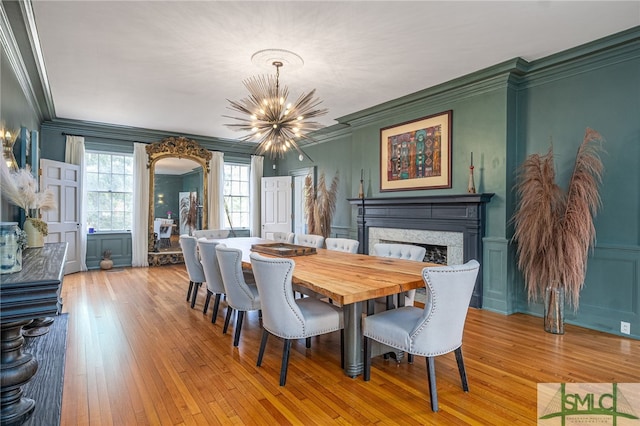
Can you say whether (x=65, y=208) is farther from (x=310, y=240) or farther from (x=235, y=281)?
(x=235, y=281)

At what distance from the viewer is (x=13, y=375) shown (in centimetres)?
184

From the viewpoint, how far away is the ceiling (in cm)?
287

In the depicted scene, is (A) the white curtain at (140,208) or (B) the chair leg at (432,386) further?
(A) the white curtain at (140,208)

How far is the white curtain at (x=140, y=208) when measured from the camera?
7.16 metres

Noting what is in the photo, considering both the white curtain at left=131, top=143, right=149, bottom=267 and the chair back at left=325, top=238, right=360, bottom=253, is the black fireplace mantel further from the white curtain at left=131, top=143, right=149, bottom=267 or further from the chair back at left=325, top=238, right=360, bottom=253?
the white curtain at left=131, top=143, right=149, bottom=267

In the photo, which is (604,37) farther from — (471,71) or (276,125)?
(276,125)

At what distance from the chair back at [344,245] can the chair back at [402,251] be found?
13.7 inches

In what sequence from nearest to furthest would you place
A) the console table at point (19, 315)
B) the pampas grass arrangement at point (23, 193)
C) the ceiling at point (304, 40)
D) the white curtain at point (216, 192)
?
the console table at point (19, 315)
the pampas grass arrangement at point (23, 193)
the ceiling at point (304, 40)
the white curtain at point (216, 192)

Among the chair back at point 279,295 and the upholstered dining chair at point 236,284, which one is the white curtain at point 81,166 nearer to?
the upholstered dining chair at point 236,284

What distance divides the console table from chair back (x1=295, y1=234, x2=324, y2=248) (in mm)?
2959

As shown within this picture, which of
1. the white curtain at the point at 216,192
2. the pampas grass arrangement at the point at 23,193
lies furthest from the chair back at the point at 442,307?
the white curtain at the point at 216,192

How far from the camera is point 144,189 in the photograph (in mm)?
7238

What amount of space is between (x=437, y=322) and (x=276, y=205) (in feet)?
20.9

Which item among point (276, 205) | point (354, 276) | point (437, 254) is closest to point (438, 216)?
point (437, 254)
